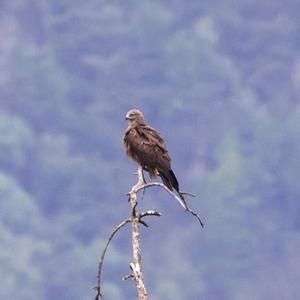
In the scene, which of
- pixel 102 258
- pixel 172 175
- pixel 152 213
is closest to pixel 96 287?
pixel 102 258

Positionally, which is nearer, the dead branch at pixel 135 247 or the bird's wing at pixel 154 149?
the dead branch at pixel 135 247

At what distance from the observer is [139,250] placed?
39.9 ft

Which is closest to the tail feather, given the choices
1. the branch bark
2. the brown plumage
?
the brown plumage

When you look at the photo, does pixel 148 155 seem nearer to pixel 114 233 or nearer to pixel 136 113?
pixel 136 113

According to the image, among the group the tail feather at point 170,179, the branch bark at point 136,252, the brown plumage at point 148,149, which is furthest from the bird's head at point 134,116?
the branch bark at point 136,252

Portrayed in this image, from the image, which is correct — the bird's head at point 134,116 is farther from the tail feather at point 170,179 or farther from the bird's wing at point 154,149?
the tail feather at point 170,179

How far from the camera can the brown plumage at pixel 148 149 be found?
17.2 m

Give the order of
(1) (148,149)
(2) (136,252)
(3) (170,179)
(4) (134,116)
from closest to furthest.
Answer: (2) (136,252) < (3) (170,179) < (1) (148,149) < (4) (134,116)

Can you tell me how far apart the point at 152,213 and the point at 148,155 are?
16.5 ft

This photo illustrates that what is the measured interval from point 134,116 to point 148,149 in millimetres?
1626

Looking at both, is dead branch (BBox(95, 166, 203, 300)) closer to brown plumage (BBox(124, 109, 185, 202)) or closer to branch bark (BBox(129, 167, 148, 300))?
branch bark (BBox(129, 167, 148, 300))

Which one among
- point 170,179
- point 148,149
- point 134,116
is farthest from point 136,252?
point 134,116

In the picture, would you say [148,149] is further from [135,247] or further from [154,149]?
[135,247]

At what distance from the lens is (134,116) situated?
1875cm
